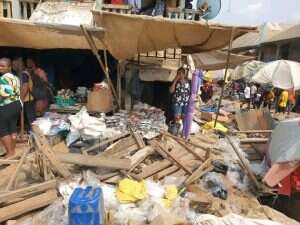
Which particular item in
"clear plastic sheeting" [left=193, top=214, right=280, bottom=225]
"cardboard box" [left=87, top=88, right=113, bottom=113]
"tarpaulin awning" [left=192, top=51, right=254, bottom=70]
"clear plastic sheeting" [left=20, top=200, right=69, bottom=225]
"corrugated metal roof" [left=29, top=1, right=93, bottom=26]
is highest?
"corrugated metal roof" [left=29, top=1, right=93, bottom=26]

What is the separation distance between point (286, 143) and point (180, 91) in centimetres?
294

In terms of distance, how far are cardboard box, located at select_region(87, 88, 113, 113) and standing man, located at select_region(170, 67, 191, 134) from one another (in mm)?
1591

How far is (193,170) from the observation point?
234 inches

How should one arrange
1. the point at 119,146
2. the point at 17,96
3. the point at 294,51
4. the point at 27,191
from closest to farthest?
1. the point at 27,191
2. the point at 17,96
3. the point at 119,146
4. the point at 294,51

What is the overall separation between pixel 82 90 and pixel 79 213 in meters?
5.60

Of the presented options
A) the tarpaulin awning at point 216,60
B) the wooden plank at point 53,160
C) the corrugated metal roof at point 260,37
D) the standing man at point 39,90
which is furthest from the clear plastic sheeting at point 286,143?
the corrugated metal roof at point 260,37

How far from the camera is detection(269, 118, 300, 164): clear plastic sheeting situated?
18.5 feet

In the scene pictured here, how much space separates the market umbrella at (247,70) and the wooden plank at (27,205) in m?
19.8

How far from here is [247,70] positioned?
24.4 meters

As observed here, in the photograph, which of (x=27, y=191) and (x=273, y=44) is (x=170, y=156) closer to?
(x=27, y=191)

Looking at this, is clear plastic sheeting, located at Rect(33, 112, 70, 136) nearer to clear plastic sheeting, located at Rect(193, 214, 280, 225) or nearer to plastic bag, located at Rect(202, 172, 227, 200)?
plastic bag, located at Rect(202, 172, 227, 200)

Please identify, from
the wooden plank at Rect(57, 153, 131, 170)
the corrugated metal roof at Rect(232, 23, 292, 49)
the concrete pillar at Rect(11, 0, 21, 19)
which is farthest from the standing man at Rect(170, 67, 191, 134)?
the corrugated metal roof at Rect(232, 23, 292, 49)

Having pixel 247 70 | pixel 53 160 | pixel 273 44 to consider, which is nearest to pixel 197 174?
pixel 53 160

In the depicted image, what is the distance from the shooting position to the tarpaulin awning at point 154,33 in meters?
5.44
